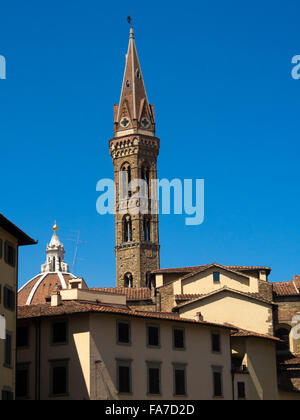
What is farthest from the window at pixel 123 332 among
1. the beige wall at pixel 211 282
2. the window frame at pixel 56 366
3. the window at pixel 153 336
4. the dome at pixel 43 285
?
the dome at pixel 43 285

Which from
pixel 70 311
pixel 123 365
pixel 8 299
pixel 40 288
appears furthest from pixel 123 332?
pixel 40 288

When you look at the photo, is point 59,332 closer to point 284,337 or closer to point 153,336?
point 153,336

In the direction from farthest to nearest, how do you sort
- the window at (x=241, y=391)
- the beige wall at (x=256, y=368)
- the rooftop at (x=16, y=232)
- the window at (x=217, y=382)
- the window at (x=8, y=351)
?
the beige wall at (x=256, y=368) < the window at (x=241, y=391) < the window at (x=217, y=382) < the rooftop at (x=16, y=232) < the window at (x=8, y=351)

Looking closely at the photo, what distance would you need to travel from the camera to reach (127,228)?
4316 inches

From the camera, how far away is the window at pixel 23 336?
48953 mm

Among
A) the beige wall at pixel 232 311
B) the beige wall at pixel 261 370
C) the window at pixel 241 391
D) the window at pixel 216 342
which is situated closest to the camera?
the window at pixel 216 342

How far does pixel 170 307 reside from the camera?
6750 cm

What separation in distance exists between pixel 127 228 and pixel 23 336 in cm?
6081

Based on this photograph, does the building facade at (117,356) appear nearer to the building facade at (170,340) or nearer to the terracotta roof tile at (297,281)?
the building facade at (170,340)

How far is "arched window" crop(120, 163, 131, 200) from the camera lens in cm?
11056

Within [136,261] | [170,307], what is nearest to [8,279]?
[170,307]

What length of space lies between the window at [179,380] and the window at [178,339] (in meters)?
1.16

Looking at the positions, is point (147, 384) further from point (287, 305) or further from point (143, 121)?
point (143, 121)
